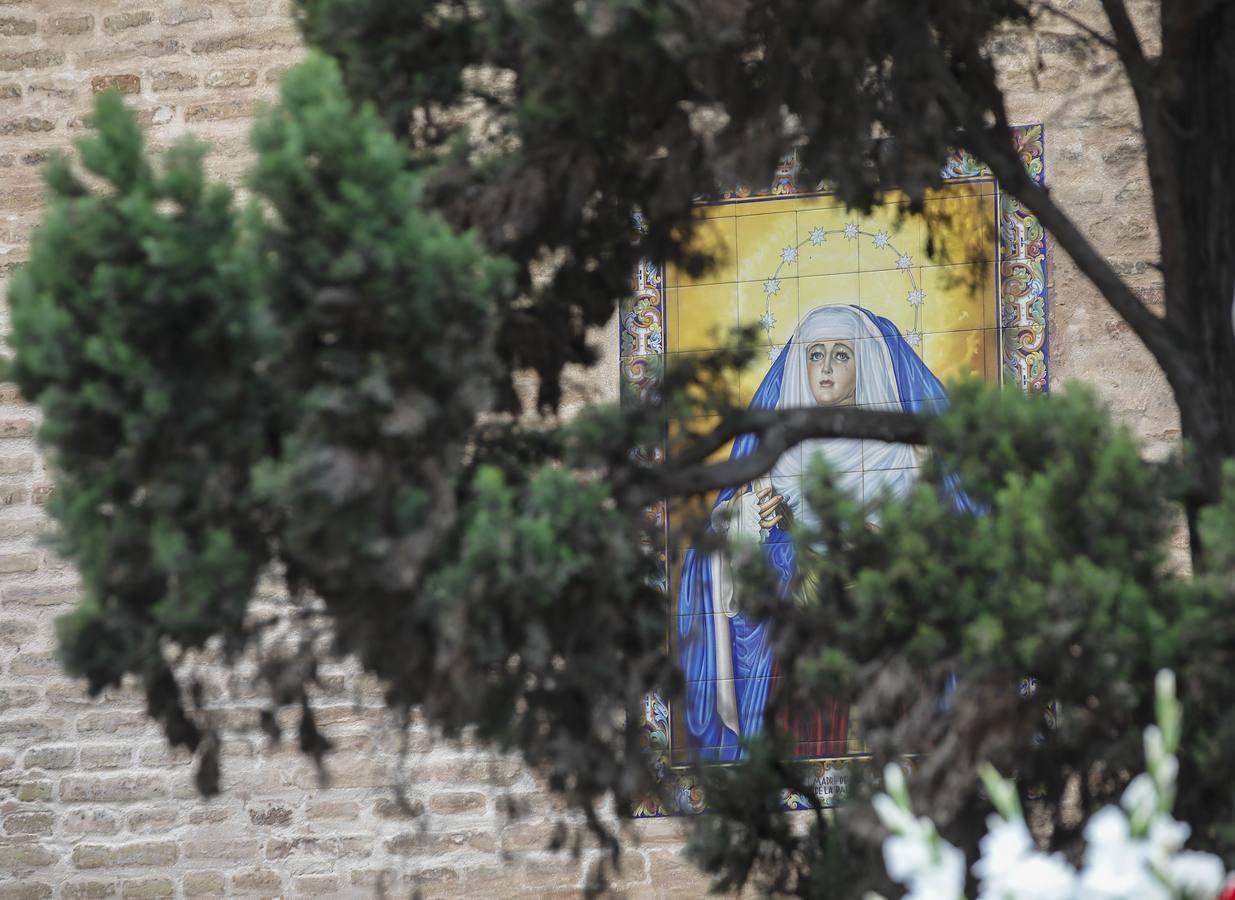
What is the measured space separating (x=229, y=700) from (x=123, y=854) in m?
0.72

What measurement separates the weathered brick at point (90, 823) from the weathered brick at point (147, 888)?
0.70 feet

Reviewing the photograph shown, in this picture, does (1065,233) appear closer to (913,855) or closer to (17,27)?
(913,855)

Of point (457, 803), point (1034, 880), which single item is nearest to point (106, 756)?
point (457, 803)

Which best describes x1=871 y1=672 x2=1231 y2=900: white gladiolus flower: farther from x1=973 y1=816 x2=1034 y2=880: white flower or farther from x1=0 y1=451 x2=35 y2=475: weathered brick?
x1=0 y1=451 x2=35 y2=475: weathered brick

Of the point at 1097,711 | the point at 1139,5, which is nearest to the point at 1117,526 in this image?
the point at 1097,711

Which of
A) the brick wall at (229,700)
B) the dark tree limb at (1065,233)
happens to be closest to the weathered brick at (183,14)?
the brick wall at (229,700)

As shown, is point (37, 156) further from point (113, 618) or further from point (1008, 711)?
point (1008, 711)

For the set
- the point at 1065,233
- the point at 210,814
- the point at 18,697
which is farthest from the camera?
the point at 18,697

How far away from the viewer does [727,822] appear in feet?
13.7

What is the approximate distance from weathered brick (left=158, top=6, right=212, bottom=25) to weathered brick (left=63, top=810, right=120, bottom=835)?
10.6 ft

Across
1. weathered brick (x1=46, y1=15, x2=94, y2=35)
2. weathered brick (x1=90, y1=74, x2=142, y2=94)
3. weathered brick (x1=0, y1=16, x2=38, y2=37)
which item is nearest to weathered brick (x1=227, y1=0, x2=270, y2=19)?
weathered brick (x1=90, y1=74, x2=142, y2=94)

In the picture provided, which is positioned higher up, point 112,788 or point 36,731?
point 36,731

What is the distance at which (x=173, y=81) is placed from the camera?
7.59 metres

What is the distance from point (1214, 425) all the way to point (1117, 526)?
2.56 feet
